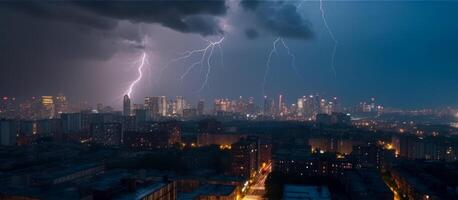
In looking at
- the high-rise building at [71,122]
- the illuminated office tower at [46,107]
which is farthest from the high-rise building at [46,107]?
the high-rise building at [71,122]

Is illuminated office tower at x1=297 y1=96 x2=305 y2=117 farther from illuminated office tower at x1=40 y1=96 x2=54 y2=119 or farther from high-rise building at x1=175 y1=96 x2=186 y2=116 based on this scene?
illuminated office tower at x1=40 y1=96 x2=54 y2=119

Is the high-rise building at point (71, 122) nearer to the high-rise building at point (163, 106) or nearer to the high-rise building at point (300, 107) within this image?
the high-rise building at point (163, 106)

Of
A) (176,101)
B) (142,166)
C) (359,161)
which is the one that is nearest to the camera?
(142,166)

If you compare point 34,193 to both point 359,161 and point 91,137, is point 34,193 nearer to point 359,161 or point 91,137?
point 359,161

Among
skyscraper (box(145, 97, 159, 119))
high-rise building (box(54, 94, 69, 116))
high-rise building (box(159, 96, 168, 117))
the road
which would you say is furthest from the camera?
high-rise building (box(159, 96, 168, 117))

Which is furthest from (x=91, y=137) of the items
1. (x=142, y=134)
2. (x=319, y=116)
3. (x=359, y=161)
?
(x=319, y=116)

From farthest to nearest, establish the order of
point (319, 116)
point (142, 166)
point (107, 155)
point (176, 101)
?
point (176, 101)
point (319, 116)
point (107, 155)
point (142, 166)

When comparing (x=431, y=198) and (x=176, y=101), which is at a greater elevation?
(x=176, y=101)

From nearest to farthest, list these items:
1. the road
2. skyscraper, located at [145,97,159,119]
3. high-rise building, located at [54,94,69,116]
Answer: the road → high-rise building, located at [54,94,69,116] → skyscraper, located at [145,97,159,119]

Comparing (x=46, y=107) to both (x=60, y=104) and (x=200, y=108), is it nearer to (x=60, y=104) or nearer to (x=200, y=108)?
(x=60, y=104)

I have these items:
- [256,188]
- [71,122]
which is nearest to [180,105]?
[71,122]

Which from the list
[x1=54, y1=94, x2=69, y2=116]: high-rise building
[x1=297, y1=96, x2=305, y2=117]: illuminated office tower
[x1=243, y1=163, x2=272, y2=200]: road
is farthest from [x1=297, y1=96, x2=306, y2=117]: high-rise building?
[x1=243, y1=163, x2=272, y2=200]: road
